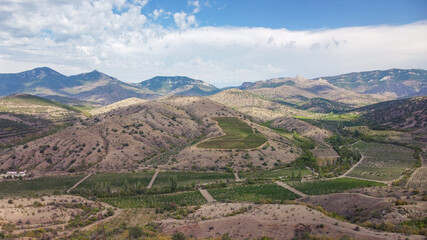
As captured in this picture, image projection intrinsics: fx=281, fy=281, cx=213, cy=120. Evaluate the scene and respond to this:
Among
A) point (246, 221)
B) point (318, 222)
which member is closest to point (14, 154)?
point (246, 221)

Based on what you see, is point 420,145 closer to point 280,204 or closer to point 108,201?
point 280,204

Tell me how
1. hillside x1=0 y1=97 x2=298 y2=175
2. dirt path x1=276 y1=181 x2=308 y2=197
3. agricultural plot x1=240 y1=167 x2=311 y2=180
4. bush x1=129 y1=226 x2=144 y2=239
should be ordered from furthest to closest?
1. hillside x1=0 y1=97 x2=298 y2=175
2. agricultural plot x1=240 y1=167 x2=311 y2=180
3. dirt path x1=276 y1=181 x2=308 y2=197
4. bush x1=129 y1=226 x2=144 y2=239

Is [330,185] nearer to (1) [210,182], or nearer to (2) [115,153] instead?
(1) [210,182]

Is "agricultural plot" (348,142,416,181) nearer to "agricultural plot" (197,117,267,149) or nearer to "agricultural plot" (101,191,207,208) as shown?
"agricultural plot" (197,117,267,149)

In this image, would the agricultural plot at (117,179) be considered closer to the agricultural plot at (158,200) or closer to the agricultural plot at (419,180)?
the agricultural plot at (158,200)

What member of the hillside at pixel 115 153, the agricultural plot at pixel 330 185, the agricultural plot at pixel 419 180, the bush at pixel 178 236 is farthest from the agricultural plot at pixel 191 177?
the agricultural plot at pixel 419 180

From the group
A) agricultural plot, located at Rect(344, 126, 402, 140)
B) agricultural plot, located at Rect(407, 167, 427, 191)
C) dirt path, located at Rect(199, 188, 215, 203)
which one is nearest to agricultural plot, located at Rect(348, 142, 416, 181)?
agricultural plot, located at Rect(407, 167, 427, 191)

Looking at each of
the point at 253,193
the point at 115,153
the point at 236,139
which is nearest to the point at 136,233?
the point at 253,193
